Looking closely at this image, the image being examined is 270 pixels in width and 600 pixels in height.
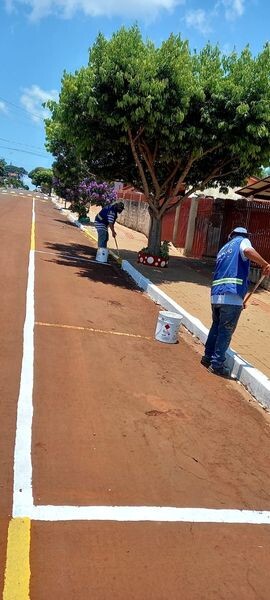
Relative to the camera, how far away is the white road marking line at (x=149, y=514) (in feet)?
10.8

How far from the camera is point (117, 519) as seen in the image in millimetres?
3309

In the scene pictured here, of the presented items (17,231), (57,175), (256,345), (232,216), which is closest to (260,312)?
(256,345)

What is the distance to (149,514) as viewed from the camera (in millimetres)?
3420

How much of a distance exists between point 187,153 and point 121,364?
32.8 feet

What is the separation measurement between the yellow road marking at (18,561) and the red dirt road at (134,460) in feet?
0.13

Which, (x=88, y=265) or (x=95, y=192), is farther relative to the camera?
(x=95, y=192)

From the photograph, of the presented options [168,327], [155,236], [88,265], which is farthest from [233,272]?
[155,236]

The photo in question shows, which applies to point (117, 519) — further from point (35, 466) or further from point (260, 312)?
point (260, 312)

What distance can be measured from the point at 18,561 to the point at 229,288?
162 inches

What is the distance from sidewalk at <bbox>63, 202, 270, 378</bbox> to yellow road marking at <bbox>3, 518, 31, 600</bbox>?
4.11 meters

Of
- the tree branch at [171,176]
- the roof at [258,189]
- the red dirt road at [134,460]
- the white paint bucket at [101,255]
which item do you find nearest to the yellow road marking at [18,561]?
the red dirt road at [134,460]

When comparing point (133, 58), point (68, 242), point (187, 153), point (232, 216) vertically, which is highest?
point (133, 58)

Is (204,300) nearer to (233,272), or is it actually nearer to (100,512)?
(233,272)

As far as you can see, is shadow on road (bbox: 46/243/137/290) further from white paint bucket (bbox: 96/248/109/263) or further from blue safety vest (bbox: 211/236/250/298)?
blue safety vest (bbox: 211/236/250/298)
